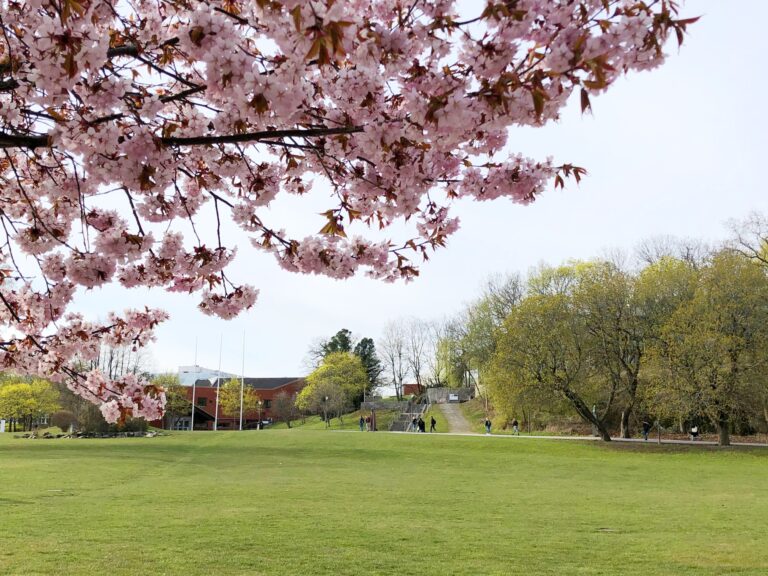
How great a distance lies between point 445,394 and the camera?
72.2 m

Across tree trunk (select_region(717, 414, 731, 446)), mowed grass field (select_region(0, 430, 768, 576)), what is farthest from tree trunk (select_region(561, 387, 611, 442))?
mowed grass field (select_region(0, 430, 768, 576))

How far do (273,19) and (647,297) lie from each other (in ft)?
115

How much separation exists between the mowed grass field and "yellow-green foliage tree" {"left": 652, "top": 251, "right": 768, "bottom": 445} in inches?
201

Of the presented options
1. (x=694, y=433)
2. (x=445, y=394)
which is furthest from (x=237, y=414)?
(x=694, y=433)

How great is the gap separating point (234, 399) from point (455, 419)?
28.7 meters

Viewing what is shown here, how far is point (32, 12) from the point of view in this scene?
11.4ft

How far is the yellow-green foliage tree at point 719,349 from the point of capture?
1118 inches

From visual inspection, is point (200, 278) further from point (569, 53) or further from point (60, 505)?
point (60, 505)

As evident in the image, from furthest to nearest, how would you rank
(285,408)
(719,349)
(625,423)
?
(285,408) < (625,423) < (719,349)

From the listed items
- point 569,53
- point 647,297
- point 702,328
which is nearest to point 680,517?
point 569,53

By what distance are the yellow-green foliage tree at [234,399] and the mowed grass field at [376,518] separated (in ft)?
161

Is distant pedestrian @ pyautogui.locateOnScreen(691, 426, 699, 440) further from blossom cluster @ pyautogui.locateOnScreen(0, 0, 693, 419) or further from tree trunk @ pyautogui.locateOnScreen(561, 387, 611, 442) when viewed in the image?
blossom cluster @ pyautogui.locateOnScreen(0, 0, 693, 419)

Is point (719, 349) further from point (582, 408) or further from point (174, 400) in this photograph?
point (174, 400)

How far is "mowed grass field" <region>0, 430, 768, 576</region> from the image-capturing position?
7.52m
